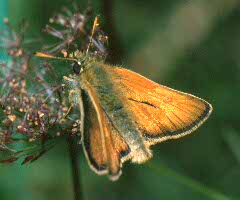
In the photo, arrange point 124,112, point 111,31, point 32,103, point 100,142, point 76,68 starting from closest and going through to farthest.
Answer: point 100,142 → point 124,112 → point 76,68 → point 32,103 → point 111,31

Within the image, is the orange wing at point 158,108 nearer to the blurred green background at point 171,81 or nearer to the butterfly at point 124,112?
the butterfly at point 124,112

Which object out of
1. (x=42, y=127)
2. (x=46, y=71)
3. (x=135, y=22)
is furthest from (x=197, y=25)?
(x=42, y=127)

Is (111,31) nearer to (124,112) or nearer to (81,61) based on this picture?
(81,61)

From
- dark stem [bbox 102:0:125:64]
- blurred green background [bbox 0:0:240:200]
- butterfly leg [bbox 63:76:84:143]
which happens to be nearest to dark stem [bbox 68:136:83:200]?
butterfly leg [bbox 63:76:84:143]

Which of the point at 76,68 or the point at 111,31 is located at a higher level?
the point at 111,31

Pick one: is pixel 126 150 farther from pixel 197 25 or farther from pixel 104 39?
pixel 197 25

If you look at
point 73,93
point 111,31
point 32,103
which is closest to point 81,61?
point 73,93
